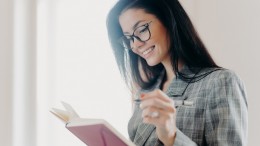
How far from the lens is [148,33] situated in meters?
0.93

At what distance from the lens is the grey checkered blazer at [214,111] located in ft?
2.52

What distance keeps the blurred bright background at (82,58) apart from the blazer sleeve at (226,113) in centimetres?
59

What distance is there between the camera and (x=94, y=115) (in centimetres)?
142

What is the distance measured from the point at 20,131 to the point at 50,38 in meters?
0.41

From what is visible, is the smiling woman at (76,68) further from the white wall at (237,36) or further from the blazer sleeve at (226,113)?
the blazer sleeve at (226,113)

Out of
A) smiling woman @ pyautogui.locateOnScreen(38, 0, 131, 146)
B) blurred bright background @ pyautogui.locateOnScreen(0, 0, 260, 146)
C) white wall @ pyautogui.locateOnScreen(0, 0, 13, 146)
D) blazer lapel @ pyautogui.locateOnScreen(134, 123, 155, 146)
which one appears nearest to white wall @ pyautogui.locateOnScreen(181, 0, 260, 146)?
blurred bright background @ pyautogui.locateOnScreen(0, 0, 260, 146)

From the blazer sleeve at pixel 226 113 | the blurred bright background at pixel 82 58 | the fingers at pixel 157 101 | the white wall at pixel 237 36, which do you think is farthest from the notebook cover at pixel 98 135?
the white wall at pixel 237 36

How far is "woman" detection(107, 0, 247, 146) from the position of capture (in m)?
0.73

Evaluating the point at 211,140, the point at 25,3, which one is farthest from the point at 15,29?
the point at 211,140

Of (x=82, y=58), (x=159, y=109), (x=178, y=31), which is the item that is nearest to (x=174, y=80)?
(x=178, y=31)

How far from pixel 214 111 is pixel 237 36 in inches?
29.6

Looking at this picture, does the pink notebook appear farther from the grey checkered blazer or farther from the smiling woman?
the smiling woman

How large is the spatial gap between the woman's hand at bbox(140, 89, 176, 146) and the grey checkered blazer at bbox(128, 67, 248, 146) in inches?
3.1

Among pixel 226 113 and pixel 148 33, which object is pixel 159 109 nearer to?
pixel 226 113
